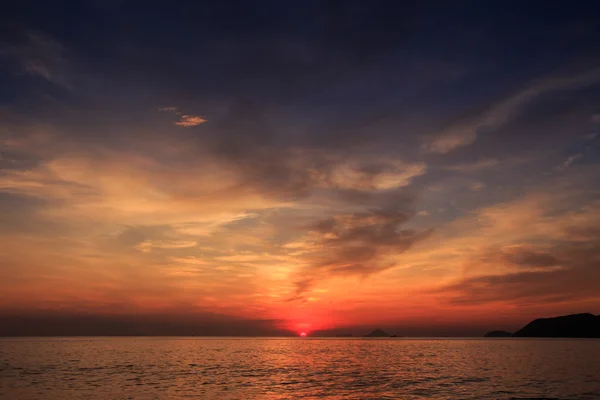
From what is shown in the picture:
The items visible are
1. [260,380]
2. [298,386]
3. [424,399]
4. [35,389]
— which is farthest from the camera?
[260,380]

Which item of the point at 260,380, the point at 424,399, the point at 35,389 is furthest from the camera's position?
the point at 260,380

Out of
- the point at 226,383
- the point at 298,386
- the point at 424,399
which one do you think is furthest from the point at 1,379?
the point at 424,399

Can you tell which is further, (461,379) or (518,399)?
(461,379)

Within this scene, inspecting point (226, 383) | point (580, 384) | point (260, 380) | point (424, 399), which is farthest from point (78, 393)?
point (580, 384)

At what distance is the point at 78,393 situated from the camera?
53.8 meters

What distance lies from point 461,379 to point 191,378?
43167mm

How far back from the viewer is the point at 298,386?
206 ft

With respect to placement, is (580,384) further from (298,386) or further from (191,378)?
(191,378)

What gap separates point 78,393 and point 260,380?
86.8 feet

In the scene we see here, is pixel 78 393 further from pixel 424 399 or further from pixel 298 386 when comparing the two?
pixel 424 399

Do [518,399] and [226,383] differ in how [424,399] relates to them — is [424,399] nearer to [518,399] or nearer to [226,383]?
[518,399]

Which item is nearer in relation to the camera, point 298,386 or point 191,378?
point 298,386

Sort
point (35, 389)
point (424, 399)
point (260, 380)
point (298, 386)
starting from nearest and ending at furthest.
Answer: point (424, 399), point (35, 389), point (298, 386), point (260, 380)

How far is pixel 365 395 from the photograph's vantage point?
54.1 metres
